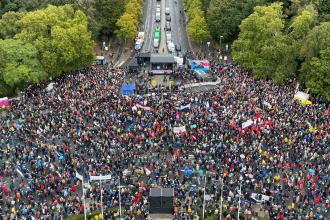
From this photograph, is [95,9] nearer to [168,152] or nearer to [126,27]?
[126,27]

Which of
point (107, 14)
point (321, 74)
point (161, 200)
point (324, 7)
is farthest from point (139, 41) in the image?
point (161, 200)

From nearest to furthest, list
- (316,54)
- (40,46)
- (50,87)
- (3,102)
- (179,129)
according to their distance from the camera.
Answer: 1. (179,129)
2. (3,102)
3. (316,54)
4. (50,87)
5. (40,46)

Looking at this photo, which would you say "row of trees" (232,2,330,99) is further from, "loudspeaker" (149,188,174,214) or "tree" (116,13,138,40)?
A: "loudspeaker" (149,188,174,214)

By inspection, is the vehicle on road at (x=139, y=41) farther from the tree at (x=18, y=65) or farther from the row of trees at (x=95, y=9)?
the tree at (x=18, y=65)

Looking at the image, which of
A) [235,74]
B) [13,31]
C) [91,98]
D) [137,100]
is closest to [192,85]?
[235,74]

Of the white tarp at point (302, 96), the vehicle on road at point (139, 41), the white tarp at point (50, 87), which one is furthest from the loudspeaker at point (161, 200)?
the vehicle on road at point (139, 41)

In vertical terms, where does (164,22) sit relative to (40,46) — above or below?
below
